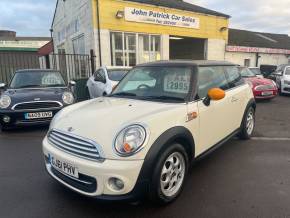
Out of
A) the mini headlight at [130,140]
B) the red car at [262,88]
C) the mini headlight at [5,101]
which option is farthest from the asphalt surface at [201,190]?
the red car at [262,88]

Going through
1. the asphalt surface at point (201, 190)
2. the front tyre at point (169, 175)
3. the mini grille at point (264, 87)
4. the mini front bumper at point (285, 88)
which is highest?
the mini grille at point (264, 87)

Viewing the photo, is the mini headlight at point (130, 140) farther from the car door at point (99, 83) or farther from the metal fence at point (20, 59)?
the metal fence at point (20, 59)

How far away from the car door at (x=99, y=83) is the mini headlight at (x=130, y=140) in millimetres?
5783

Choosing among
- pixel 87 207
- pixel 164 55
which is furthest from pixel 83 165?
pixel 164 55

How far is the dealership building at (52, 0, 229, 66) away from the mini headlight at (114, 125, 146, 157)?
10.2 m

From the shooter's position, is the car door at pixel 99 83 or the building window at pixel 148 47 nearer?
the car door at pixel 99 83

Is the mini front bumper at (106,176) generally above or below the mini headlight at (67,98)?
below

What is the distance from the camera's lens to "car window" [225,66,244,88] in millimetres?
4352

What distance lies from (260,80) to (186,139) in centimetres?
813

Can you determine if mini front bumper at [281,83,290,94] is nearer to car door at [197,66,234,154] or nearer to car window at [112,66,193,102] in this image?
car door at [197,66,234,154]

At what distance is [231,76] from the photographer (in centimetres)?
447

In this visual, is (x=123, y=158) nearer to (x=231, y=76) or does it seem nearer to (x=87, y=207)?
(x=87, y=207)

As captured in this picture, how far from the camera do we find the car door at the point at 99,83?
8.22m

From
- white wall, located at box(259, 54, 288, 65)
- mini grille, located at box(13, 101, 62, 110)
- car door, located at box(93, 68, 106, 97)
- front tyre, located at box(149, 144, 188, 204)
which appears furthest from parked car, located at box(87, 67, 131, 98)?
white wall, located at box(259, 54, 288, 65)
